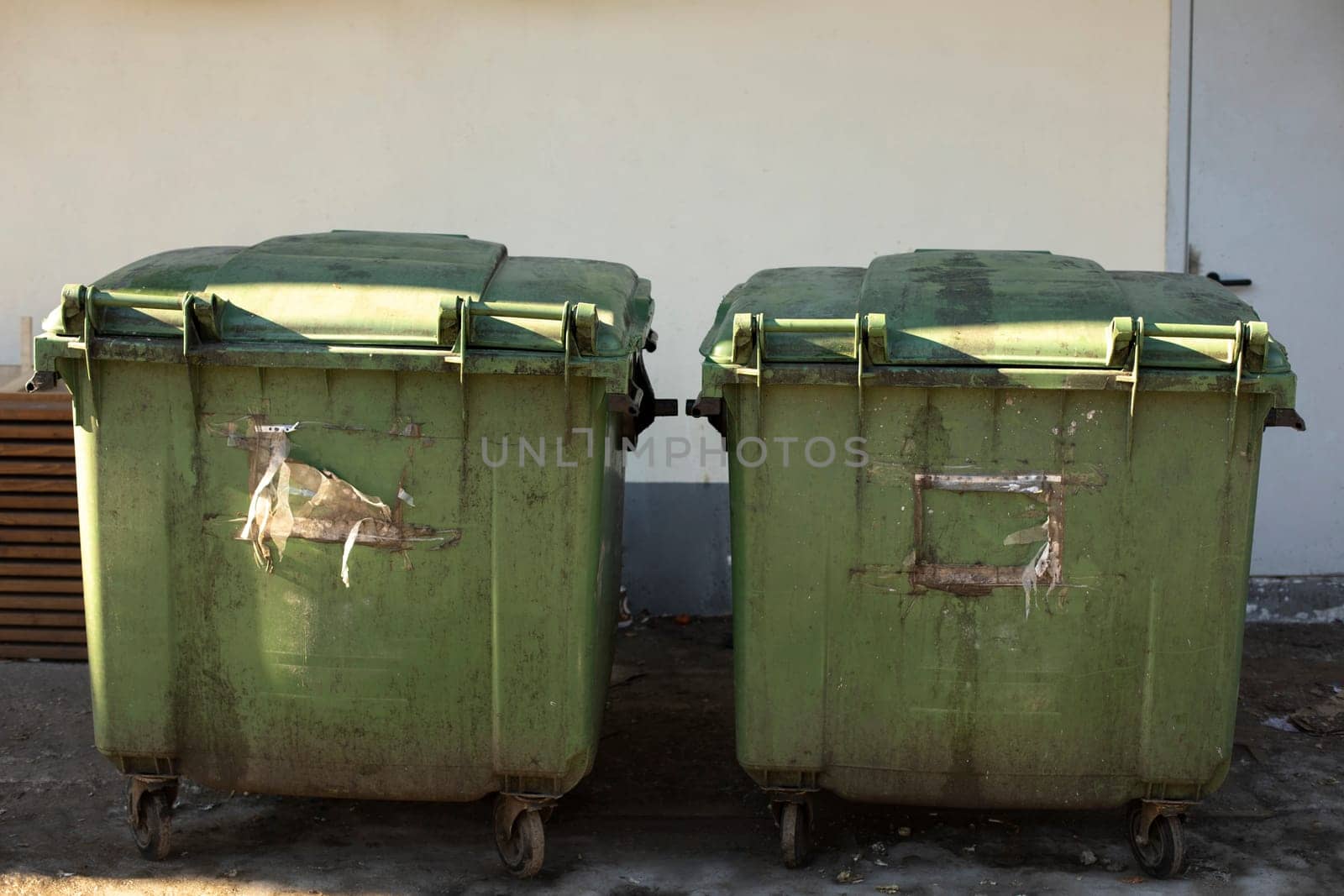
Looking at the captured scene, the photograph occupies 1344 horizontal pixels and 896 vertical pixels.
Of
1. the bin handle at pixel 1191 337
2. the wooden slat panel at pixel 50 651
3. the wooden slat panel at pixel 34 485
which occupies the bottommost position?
the wooden slat panel at pixel 50 651

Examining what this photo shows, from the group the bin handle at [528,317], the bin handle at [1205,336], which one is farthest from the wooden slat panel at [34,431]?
the bin handle at [1205,336]

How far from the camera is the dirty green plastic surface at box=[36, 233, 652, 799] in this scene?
3416mm

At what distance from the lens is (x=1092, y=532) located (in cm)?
345

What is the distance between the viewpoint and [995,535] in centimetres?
346

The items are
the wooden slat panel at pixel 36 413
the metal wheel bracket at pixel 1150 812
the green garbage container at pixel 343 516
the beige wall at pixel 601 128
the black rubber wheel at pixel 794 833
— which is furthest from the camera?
the beige wall at pixel 601 128

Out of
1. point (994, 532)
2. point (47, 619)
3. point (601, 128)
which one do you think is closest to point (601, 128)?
point (601, 128)

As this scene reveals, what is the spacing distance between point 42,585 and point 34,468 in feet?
1.54

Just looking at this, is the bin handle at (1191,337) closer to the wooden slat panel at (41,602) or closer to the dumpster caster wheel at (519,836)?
the dumpster caster wheel at (519,836)

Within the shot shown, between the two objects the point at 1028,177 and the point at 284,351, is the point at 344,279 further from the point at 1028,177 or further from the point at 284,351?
the point at 1028,177

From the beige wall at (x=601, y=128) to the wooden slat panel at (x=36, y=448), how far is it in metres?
0.84

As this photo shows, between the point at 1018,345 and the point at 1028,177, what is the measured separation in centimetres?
245

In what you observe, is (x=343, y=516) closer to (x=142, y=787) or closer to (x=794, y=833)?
(x=142, y=787)

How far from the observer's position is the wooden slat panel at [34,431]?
16.9 ft

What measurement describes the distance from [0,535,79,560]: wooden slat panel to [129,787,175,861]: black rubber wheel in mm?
1750
